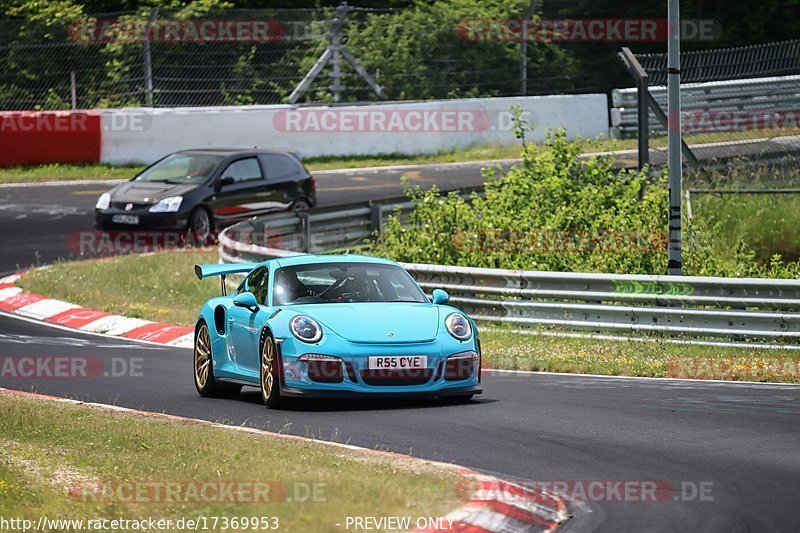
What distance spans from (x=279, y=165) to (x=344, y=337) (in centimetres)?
1452

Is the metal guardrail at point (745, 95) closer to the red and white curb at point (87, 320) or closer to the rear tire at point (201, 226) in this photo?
the rear tire at point (201, 226)

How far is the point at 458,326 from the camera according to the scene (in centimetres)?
1123

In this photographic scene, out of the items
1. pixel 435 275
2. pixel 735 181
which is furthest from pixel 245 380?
pixel 735 181

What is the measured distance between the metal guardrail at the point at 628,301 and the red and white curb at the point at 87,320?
3014 mm

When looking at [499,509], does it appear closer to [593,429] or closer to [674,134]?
[593,429]

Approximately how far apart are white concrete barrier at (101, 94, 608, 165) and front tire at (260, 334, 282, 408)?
1988 cm

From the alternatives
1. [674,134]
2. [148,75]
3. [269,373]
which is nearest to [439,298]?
[269,373]

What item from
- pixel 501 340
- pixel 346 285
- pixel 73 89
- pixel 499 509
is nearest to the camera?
pixel 499 509

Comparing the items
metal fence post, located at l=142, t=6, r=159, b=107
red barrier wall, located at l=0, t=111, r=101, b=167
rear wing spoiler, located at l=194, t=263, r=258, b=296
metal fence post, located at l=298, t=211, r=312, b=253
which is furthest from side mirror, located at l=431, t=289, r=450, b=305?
metal fence post, located at l=142, t=6, r=159, b=107

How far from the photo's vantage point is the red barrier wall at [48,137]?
1190 inches

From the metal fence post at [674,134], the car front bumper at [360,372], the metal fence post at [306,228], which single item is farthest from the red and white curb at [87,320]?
the car front bumper at [360,372]

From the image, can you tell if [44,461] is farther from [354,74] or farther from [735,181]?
[354,74]

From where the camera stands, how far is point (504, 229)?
64.4 feet

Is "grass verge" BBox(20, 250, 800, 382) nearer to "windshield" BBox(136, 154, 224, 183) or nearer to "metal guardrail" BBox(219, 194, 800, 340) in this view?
"metal guardrail" BBox(219, 194, 800, 340)
